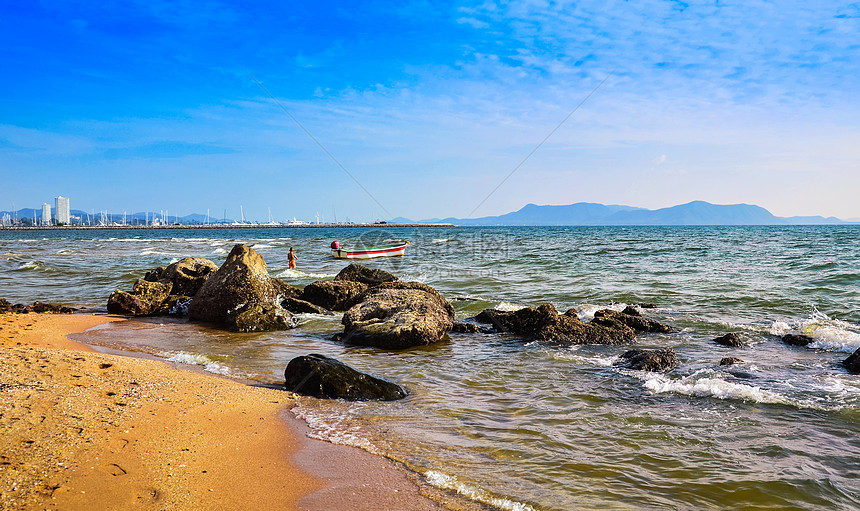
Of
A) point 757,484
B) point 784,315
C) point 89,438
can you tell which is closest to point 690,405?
point 757,484

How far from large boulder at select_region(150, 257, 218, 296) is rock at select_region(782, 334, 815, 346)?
506 inches

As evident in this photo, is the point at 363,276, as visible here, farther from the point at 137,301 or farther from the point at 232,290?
the point at 137,301

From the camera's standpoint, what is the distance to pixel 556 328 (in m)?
9.43

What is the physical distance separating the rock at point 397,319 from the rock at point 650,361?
3213mm

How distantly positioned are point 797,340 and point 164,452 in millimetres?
9677

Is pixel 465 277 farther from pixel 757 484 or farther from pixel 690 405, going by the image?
pixel 757 484

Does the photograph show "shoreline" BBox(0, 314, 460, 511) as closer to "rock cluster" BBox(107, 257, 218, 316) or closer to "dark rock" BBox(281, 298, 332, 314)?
"dark rock" BBox(281, 298, 332, 314)

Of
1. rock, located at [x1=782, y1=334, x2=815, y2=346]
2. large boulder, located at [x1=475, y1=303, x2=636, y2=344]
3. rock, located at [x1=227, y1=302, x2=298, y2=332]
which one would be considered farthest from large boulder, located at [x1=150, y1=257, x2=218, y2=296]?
rock, located at [x1=782, y1=334, x2=815, y2=346]

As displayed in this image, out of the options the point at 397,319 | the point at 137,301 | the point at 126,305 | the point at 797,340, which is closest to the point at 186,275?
the point at 137,301

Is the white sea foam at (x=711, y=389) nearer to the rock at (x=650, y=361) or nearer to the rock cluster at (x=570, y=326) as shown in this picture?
the rock at (x=650, y=361)

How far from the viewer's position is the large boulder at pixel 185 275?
14.2 m

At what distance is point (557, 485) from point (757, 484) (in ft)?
4.92

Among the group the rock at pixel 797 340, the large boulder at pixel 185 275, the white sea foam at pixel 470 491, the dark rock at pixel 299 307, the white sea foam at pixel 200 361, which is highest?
the large boulder at pixel 185 275

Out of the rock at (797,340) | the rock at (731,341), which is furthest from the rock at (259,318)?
the rock at (797,340)
